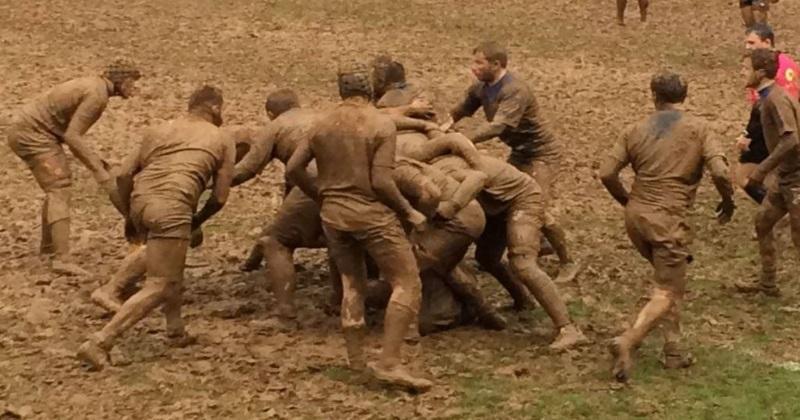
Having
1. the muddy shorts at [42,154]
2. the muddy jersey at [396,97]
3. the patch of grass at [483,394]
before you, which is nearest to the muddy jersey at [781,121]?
the muddy jersey at [396,97]

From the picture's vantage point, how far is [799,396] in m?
8.33

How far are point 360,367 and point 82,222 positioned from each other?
15.4 feet

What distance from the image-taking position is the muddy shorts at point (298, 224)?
31.8 ft

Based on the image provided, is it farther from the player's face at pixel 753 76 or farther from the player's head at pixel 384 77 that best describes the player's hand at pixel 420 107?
the player's face at pixel 753 76

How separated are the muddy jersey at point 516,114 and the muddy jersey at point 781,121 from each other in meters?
1.76

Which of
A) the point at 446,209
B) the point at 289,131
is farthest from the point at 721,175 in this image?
the point at 289,131

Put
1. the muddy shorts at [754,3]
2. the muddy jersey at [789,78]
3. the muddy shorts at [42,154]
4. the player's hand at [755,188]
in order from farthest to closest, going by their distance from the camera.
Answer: the muddy shorts at [754,3], the muddy jersey at [789,78], the muddy shorts at [42,154], the player's hand at [755,188]

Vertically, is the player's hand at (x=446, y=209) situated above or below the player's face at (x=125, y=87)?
below

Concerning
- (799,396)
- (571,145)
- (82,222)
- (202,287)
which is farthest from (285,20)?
(799,396)

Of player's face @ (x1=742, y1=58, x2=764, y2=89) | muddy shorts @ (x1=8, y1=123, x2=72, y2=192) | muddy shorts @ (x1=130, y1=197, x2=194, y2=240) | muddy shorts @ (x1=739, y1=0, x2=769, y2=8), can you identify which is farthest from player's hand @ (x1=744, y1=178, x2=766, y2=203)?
muddy shorts @ (x1=739, y1=0, x2=769, y2=8)

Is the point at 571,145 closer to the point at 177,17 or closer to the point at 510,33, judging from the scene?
the point at 510,33

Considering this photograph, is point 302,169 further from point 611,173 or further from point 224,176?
point 611,173

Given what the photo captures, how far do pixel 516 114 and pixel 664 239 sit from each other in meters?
2.24

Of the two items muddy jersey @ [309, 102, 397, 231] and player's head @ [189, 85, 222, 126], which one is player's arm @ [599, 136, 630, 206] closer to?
muddy jersey @ [309, 102, 397, 231]
